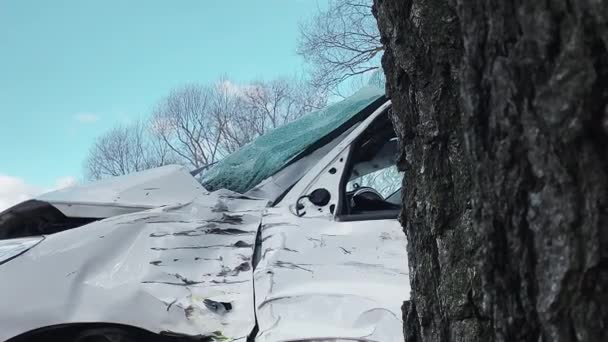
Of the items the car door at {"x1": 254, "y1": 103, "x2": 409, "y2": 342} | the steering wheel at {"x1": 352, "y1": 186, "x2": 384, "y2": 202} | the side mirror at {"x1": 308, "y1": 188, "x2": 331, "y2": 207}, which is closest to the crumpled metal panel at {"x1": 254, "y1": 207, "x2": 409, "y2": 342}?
the car door at {"x1": 254, "y1": 103, "x2": 409, "y2": 342}

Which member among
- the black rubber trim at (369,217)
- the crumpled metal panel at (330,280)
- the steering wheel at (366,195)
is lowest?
the crumpled metal panel at (330,280)

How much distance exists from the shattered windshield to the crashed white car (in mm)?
129

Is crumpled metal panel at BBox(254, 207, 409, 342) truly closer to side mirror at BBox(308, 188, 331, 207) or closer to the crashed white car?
the crashed white car

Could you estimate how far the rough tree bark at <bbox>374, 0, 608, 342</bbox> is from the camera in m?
0.90

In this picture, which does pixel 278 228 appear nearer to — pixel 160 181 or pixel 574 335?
pixel 160 181

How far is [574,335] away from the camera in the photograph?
94cm

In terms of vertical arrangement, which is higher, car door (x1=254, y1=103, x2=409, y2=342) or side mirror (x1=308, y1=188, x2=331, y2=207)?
side mirror (x1=308, y1=188, x2=331, y2=207)

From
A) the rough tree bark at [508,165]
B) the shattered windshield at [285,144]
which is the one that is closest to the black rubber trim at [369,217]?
the shattered windshield at [285,144]

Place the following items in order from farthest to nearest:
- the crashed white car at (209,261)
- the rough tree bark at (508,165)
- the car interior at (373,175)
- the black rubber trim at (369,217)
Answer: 1. the car interior at (373,175)
2. the black rubber trim at (369,217)
3. the crashed white car at (209,261)
4. the rough tree bark at (508,165)

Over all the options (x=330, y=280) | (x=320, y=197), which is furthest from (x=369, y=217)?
(x=330, y=280)

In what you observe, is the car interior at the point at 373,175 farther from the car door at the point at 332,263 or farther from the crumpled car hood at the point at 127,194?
the crumpled car hood at the point at 127,194

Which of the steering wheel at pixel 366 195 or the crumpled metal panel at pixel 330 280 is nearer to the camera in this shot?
the crumpled metal panel at pixel 330 280

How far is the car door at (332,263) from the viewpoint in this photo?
7.34ft

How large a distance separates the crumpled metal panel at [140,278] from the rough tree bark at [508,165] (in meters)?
1.32
